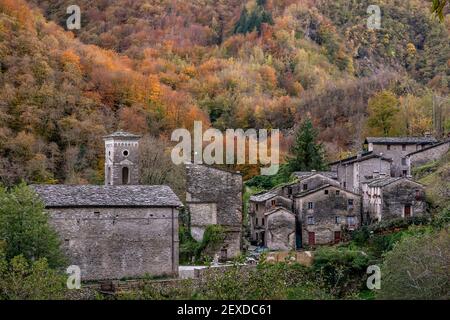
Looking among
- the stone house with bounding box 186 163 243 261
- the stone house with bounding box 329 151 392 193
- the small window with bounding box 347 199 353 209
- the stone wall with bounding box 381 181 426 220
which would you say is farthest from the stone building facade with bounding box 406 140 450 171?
the stone house with bounding box 186 163 243 261

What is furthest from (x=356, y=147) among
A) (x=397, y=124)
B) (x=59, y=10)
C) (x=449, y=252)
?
(x=59, y=10)

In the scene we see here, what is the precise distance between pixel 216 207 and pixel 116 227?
7.03m

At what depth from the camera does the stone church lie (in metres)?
35.2

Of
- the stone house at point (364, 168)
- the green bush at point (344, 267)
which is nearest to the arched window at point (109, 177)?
the green bush at point (344, 267)

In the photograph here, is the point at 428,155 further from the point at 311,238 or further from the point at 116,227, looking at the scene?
the point at 116,227

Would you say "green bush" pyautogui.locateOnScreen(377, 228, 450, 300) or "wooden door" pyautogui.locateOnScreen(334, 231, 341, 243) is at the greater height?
"green bush" pyautogui.locateOnScreen(377, 228, 450, 300)

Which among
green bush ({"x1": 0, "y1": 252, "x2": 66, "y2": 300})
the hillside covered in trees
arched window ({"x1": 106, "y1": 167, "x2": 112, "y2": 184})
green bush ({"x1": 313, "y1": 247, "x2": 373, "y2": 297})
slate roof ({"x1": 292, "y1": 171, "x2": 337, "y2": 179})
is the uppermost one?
the hillside covered in trees

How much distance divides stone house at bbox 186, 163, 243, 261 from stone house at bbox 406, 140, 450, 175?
11839 millimetres

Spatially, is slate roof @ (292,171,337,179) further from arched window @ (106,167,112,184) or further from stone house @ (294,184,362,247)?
arched window @ (106,167,112,184)

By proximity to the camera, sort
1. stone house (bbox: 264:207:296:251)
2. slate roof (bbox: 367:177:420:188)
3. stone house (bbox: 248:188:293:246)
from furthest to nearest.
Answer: stone house (bbox: 248:188:293:246), stone house (bbox: 264:207:296:251), slate roof (bbox: 367:177:420:188)

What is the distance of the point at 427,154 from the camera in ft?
162

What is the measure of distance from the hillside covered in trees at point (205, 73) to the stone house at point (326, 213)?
1121 centimetres

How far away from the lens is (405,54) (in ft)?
333

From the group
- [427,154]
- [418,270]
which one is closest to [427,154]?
[427,154]
